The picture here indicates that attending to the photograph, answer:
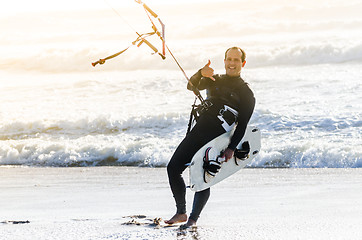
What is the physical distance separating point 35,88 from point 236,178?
56.1ft

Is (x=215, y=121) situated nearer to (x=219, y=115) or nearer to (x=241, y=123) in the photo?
(x=219, y=115)

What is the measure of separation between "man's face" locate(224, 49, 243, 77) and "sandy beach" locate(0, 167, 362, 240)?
1272 mm

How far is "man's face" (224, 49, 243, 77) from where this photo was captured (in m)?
5.09

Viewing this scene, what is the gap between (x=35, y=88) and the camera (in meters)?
24.5

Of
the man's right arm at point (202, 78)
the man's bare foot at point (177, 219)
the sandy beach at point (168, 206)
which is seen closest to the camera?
the sandy beach at point (168, 206)

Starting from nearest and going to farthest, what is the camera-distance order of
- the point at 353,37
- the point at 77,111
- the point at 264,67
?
the point at 77,111 < the point at 264,67 < the point at 353,37

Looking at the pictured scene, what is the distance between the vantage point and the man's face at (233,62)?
5.09 m

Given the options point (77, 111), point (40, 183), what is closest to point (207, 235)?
point (40, 183)

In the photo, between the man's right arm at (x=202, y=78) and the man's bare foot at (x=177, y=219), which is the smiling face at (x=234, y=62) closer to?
the man's right arm at (x=202, y=78)

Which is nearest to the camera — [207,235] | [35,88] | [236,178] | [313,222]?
[207,235]

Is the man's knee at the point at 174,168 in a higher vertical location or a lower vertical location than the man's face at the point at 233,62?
lower

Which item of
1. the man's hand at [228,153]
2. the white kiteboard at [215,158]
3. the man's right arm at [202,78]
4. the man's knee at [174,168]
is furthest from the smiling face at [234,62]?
the man's knee at [174,168]

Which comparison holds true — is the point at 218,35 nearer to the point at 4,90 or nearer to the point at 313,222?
the point at 4,90

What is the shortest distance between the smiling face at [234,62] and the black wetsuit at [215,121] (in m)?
0.05
